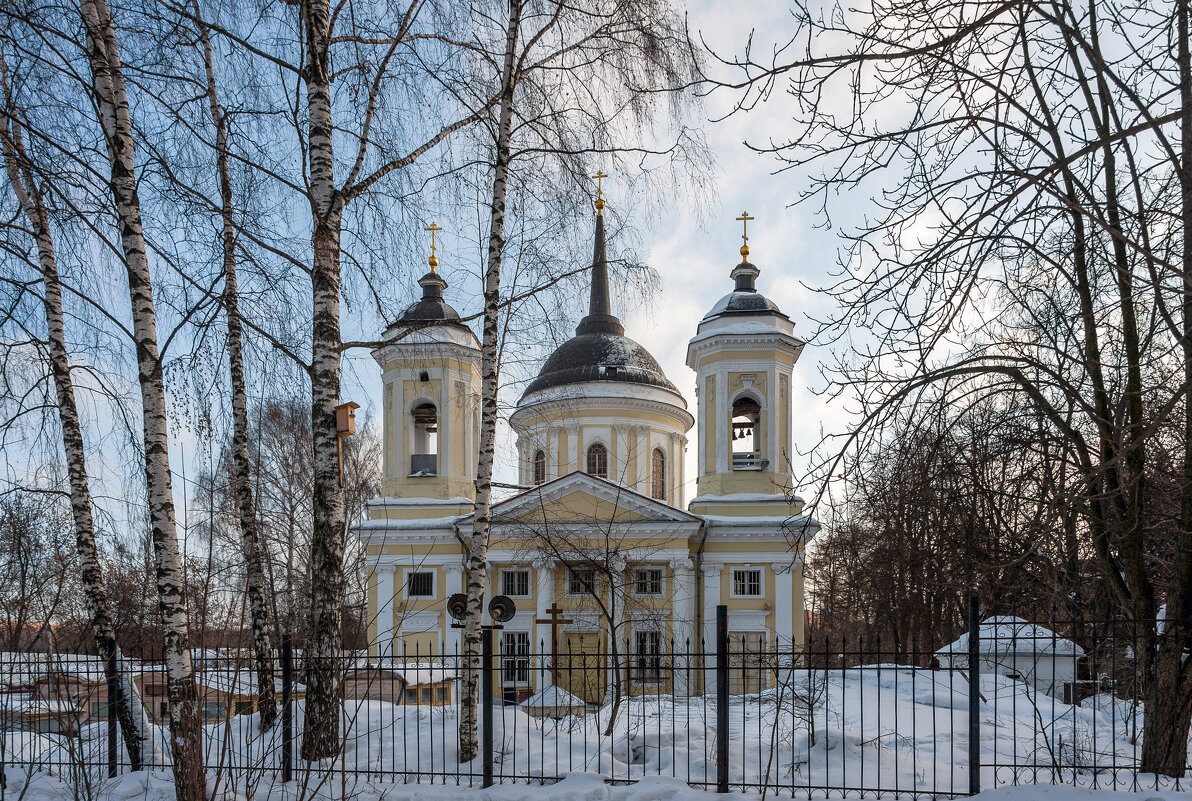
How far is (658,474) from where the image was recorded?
82.9 ft

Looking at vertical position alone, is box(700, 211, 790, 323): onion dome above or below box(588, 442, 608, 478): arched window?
above

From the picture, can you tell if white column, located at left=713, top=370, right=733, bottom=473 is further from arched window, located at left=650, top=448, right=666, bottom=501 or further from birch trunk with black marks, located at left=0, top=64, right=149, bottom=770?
birch trunk with black marks, located at left=0, top=64, right=149, bottom=770

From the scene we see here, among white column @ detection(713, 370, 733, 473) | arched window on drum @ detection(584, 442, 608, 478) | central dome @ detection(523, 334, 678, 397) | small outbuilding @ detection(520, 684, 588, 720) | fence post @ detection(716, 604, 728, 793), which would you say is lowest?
small outbuilding @ detection(520, 684, 588, 720)

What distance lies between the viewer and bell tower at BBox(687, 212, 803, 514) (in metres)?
19.7

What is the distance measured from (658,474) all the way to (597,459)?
81.6 inches

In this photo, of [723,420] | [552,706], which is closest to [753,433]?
[723,420]

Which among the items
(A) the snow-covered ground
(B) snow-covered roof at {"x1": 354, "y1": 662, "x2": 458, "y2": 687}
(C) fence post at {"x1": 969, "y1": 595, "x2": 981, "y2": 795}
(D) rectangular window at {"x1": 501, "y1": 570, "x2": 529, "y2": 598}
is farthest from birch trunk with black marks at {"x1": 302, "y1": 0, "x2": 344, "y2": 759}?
(D) rectangular window at {"x1": 501, "y1": 570, "x2": 529, "y2": 598}

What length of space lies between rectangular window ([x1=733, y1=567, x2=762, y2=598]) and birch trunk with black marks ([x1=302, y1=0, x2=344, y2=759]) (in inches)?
587

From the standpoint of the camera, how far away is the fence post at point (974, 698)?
5844 millimetres

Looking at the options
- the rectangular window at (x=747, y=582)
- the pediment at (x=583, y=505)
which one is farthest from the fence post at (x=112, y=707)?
the rectangular window at (x=747, y=582)

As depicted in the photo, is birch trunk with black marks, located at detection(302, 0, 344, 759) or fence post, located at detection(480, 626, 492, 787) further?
birch trunk with black marks, located at detection(302, 0, 344, 759)

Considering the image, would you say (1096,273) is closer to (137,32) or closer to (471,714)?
(471,714)

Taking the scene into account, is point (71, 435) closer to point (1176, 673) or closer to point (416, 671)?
point (416, 671)

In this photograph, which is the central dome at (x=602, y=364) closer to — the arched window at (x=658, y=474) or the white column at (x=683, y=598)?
the arched window at (x=658, y=474)
